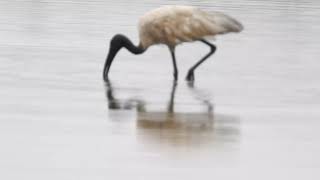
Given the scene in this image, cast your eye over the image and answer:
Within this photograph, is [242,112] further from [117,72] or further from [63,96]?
[117,72]

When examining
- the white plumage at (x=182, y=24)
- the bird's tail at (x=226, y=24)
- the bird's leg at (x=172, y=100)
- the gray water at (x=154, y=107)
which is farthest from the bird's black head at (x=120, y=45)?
the bird's leg at (x=172, y=100)

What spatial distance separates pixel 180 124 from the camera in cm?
1391

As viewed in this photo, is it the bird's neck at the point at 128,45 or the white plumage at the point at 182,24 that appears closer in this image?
the white plumage at the point at 182,24

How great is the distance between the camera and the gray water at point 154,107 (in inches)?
459

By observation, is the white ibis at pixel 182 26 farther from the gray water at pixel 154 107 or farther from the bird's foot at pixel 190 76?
the gray water at pixel 154 107

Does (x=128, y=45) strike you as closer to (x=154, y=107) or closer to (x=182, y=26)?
(x=182, y=26)

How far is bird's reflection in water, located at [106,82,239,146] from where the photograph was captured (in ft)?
42.4

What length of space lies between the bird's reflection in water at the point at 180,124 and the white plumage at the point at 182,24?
2128 millimetres

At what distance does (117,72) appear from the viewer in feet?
60.9

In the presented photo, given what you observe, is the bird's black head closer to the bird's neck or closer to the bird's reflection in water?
the bird's neck

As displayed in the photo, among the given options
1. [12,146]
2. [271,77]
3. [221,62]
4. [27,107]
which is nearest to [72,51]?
[221,62]

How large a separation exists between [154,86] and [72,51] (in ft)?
13.0

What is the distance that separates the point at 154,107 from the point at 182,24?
10.2 feet

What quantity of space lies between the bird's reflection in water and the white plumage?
2.13 meters
